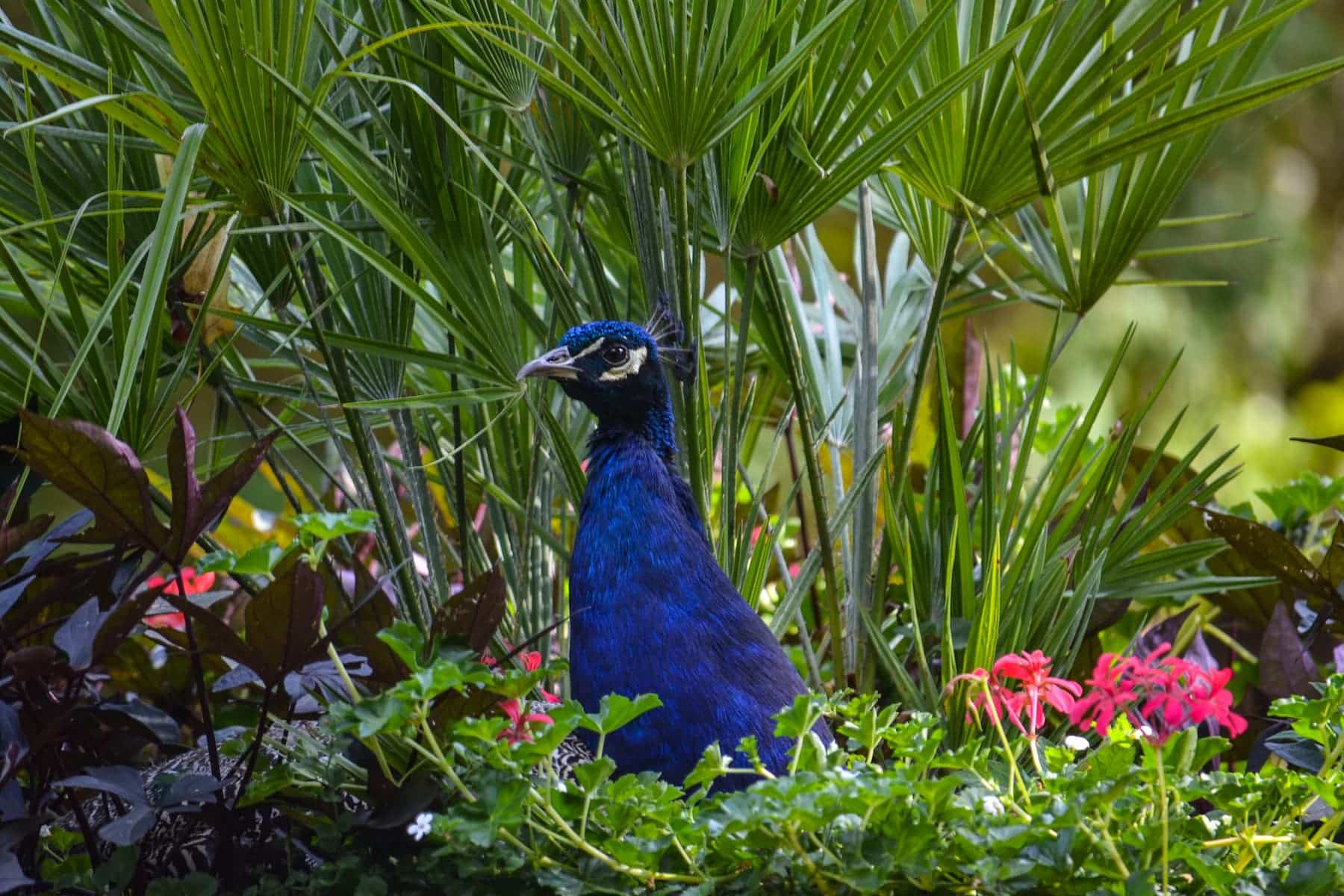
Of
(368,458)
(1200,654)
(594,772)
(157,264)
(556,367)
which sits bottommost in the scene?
(1200,654)

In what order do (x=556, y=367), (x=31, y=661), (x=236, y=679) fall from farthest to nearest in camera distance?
(x=556, y=367) < (x=236, y=679) < (x=31, y=661)

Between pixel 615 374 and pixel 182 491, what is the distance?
58 centimetres

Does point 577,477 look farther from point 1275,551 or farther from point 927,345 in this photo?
point 1275,551

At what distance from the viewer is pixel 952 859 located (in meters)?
0.92

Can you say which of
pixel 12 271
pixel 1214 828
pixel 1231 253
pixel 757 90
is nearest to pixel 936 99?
pixel 757 90

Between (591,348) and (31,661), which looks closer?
(31,661)

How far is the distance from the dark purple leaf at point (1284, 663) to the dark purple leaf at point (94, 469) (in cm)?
129

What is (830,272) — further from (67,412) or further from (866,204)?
(67,412)

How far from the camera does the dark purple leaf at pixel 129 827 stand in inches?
38.8

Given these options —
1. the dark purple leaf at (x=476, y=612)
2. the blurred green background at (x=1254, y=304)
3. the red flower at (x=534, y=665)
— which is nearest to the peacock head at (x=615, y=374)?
the red flower at (x=534, y=665)

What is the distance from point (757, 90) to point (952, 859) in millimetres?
752

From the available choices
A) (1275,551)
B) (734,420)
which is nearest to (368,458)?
(734,420)

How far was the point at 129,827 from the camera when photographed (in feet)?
3.27

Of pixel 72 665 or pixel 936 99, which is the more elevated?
pixel 936 99
